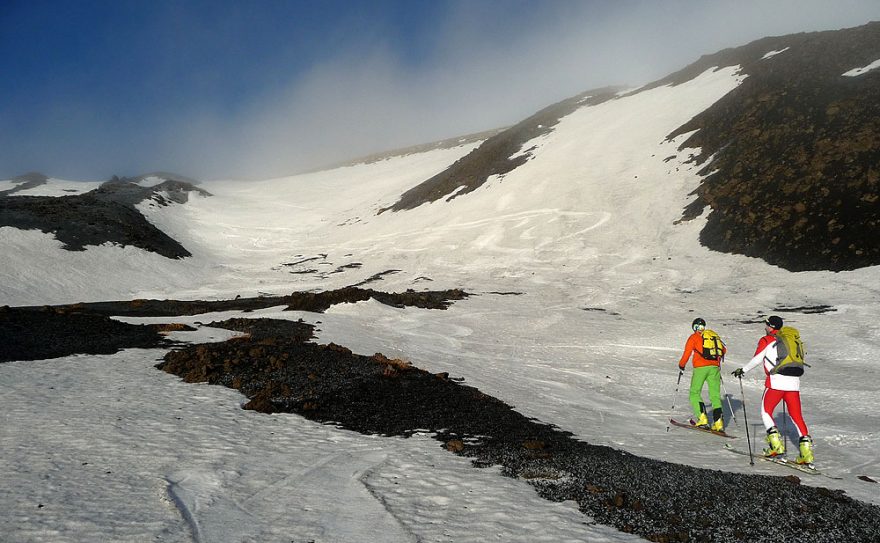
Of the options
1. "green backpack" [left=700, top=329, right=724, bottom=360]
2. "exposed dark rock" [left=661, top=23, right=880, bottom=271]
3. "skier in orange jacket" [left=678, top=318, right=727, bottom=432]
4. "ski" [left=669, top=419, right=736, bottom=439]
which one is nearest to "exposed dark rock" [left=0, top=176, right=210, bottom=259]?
"ski" [left=669, top=419, right=736, bottom=439]

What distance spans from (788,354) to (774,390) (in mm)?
849

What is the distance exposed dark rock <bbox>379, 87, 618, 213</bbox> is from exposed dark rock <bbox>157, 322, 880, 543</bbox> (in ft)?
177

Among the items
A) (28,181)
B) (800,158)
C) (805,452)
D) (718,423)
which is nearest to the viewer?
(805,452)

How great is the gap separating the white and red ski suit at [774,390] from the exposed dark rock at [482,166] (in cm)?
5806

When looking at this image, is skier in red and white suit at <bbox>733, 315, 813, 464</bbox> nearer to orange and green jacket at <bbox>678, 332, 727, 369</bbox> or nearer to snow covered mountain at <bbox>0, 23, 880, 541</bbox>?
snow covered mountain at <bbox>0, 23, 880, 541</bbox>

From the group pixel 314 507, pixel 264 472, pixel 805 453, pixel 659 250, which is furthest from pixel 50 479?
pixel 659 250

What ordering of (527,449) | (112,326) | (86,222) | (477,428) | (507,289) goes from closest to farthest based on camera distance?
(527,449), (477,428), (112,326), (507,289), (86,222)

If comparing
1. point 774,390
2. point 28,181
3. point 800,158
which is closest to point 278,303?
point 774,390

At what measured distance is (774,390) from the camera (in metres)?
11.0

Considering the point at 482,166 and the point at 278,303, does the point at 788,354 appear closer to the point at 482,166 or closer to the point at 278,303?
the point at 278,303

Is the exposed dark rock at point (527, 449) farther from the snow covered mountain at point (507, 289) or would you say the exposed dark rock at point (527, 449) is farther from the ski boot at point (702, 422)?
the ski boot at point (702, 422)

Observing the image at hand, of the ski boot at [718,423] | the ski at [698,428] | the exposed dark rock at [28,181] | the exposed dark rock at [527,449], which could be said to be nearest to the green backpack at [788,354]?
the ski boot at [718,423]

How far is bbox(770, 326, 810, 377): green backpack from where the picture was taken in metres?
10.8

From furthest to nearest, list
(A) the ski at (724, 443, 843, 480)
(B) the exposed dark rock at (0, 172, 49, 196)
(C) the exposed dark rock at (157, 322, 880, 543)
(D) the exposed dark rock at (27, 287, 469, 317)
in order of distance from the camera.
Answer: (B) the exposed dark rock at (0, 172, 49, 196) < (D) the exposed dark rock at (27, 287, 469, 317) < (A) the ski at (724, 443, 843, 480) < (C) the exposed dark rock at (157, 322, 880, 543)
